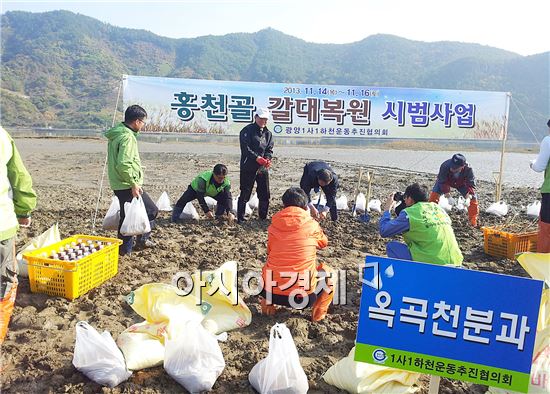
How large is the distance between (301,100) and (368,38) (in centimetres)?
13573

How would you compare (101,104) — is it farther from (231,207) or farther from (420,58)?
(420,58)

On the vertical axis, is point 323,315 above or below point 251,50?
below

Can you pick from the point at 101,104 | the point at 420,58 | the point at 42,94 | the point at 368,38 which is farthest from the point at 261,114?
the point at 368,38

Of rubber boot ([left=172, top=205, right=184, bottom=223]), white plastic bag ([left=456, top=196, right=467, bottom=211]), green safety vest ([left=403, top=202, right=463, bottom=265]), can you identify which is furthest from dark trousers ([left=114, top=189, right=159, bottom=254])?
white plastic bag ([left=456, top=196, right=467, bottom=211])

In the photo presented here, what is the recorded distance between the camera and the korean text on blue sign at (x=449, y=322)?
6.69ft

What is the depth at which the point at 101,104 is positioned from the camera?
2325 inches

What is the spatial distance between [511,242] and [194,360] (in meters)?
4.21

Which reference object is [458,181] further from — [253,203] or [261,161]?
[253,203]

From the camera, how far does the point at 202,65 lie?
298ft

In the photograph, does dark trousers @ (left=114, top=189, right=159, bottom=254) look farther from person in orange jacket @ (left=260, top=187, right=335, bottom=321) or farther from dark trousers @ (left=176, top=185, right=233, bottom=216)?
person in orange jacket @ (left=260, top=187, right=335, bottom=321)

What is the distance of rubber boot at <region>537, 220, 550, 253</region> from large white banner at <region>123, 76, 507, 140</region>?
3.17 metres

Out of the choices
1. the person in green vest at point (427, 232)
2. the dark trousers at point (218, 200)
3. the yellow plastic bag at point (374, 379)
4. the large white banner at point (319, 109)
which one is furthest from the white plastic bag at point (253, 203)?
the yellow plastic bag at point (374, 379)

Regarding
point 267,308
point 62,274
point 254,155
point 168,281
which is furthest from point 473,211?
point 62,274

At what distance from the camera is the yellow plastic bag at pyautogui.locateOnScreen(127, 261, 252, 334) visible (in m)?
2.93
